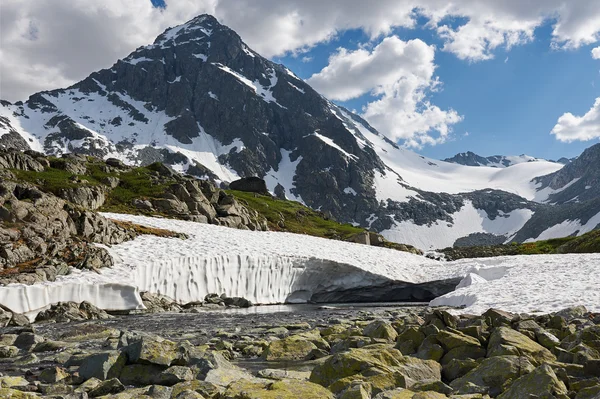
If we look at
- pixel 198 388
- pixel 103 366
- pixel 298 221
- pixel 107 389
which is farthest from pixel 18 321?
pixel 298 221

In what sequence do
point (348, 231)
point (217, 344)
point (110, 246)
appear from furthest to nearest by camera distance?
1. point (348, 231)
2. point (110, 246)
3. point (217, 344)

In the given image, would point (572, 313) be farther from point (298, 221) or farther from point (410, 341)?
point (298, 221)

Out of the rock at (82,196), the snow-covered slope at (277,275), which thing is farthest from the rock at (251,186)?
the snow-covered slope at (277,275)

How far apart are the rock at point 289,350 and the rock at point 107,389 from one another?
547cm

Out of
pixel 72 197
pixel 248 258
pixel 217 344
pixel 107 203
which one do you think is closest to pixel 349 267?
pixel 248 258

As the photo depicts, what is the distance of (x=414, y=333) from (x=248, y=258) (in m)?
26.9

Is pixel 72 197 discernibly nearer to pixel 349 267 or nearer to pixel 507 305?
pixel 349 267

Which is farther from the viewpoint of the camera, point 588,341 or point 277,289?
point 277,289

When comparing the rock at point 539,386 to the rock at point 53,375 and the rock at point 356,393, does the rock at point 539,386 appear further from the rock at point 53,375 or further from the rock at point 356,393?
the rock at point 53,375

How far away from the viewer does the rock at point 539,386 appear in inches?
323

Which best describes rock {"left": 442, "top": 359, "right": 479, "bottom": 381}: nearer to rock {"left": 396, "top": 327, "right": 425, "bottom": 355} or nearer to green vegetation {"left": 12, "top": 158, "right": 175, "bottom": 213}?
rock {"left": 396, "top": 327, "right": 425, "bottom": 355}

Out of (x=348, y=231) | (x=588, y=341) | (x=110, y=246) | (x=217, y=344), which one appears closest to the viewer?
(x=588, y=341)

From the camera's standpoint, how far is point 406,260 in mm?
55656

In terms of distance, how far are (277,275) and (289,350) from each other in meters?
27.7
